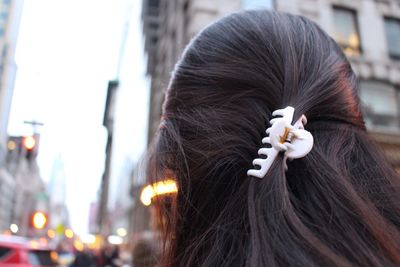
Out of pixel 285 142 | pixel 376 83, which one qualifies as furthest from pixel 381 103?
pixel 285 142

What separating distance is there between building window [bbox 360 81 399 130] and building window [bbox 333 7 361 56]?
1.21 metres

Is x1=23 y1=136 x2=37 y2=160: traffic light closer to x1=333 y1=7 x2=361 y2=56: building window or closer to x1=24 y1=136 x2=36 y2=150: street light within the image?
x1=24 y1=136 x2=36 y2=150: street light

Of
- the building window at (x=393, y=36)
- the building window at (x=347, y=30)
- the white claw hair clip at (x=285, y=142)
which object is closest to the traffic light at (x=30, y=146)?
the building window at (x=347, y=30)

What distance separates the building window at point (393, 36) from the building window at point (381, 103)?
50.3 inches

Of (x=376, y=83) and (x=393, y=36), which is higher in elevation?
(x=393, y=36)

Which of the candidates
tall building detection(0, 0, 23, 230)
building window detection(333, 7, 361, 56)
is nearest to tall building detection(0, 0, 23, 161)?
tall building detection(0, 0, 23, 230)

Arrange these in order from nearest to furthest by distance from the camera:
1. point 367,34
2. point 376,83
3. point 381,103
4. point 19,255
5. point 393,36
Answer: point 19,255, point 381,103, point 376,83, point 367,34, point 393,36

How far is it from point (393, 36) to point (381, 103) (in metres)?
2.58

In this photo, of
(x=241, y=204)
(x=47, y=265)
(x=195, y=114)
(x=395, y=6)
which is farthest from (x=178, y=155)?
(x=395, y=6)

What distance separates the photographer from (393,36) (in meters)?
14.7

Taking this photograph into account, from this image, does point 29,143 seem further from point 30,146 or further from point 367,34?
point 367,34

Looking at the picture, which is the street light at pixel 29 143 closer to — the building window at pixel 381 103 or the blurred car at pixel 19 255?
the blurred car at pixel 19 255

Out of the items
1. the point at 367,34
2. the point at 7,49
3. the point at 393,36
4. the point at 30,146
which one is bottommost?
the point at 30,146

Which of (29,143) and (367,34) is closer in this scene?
(29,143)
